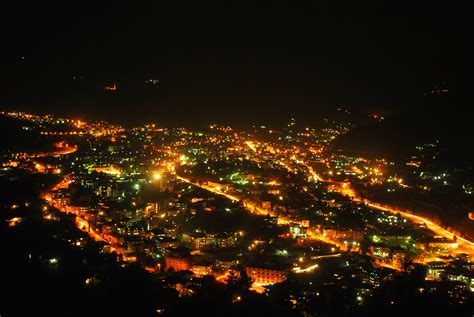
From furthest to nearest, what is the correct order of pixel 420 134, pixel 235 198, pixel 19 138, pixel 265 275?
pixel 420 134
pixel 19 138
pixel 235 198
pixel 265 275

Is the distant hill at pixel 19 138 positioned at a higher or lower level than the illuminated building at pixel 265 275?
higher

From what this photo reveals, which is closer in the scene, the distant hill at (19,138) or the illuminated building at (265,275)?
the illuminated building at (265,275)

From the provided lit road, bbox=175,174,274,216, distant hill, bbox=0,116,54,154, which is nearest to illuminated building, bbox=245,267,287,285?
lit road, bbox=175,174,274,216

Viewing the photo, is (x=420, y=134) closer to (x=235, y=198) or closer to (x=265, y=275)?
(x=235, y=198)

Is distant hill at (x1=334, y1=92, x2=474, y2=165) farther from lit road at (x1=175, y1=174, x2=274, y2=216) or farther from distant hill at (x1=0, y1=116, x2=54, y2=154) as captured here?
distant hill at (x1=0, y1=116, x2=54, y2=154)

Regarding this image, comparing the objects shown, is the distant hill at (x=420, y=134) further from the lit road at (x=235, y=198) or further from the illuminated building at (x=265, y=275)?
the illuminated building at (x=265, y=275)

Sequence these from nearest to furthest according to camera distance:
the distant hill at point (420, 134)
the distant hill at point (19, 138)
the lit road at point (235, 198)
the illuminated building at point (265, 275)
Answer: the illuminated building at point (265, 275) → the lit road at point (235, 198) → the distant hill at point (19, 138) → the distant hill at point (420, 134)

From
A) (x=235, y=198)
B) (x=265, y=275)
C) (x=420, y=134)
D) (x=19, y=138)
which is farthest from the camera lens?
(x=420, y=134)

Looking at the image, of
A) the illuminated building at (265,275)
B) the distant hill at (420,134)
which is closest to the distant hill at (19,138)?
the illuminated building at (265,275)

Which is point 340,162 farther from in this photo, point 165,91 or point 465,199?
point 165,91

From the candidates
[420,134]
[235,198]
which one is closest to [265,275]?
[235,198]

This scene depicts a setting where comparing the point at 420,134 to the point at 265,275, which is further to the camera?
the point at 420,134
